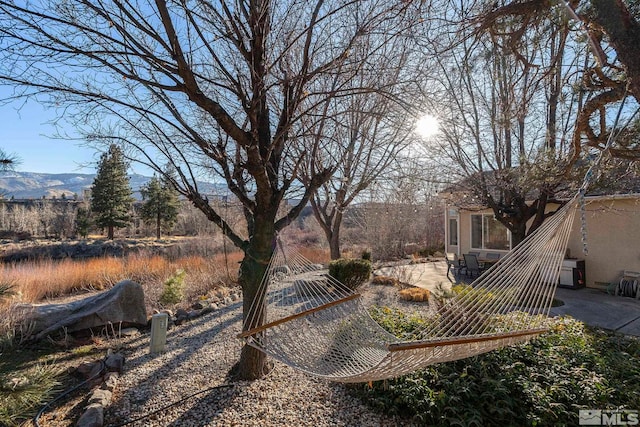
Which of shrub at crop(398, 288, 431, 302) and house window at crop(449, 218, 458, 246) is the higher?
house window at crop(449, 218, 458, 246)

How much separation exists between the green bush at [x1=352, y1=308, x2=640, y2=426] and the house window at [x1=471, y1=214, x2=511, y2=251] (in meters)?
5.63

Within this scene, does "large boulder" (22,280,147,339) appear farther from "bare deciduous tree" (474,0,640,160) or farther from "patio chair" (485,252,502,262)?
"patio chair" (485,252,502,262)

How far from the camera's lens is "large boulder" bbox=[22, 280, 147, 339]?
3.62 m

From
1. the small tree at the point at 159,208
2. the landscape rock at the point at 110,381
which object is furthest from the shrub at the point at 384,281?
the small tree at the point at 159,208

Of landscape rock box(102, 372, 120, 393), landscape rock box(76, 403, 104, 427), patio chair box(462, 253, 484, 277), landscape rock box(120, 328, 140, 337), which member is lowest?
A: landscape rock box(120, 328, 140, 337)

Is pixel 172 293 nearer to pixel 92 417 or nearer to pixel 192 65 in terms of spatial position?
pixel 92 417

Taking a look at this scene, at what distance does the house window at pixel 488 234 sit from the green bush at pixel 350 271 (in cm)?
421

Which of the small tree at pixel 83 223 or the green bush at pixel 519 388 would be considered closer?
the green bush at pixel 519 388

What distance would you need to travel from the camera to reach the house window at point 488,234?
7841 mm

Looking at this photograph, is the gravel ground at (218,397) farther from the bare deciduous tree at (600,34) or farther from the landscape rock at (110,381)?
the bare deciduous tree at (600,34)

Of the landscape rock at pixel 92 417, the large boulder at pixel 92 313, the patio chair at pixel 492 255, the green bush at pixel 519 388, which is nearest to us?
the green bush at pixel 519 388

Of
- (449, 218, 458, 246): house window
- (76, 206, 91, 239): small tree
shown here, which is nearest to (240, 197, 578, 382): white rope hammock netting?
(449, 218, 458, 246): house window

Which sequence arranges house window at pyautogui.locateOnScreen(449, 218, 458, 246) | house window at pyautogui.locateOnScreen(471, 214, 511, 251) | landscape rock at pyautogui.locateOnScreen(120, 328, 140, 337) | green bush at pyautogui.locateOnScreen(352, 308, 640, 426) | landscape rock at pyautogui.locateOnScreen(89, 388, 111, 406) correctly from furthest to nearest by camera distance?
house window at pyautogui.locateOnScreen(449, 218, 458, 246), house window at pyautogui.locateOnScreen(471, 214, 511, 251), landscape rock at pyautogui.locateOnScreen(120, 328, 140, 337), landscape rock at pyautogui.locateOnScreen(89, 388, 111, 406), green bush at pyautogui.locateOnScreen(352, 308, 640, 426)

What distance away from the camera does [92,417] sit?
2010mm
